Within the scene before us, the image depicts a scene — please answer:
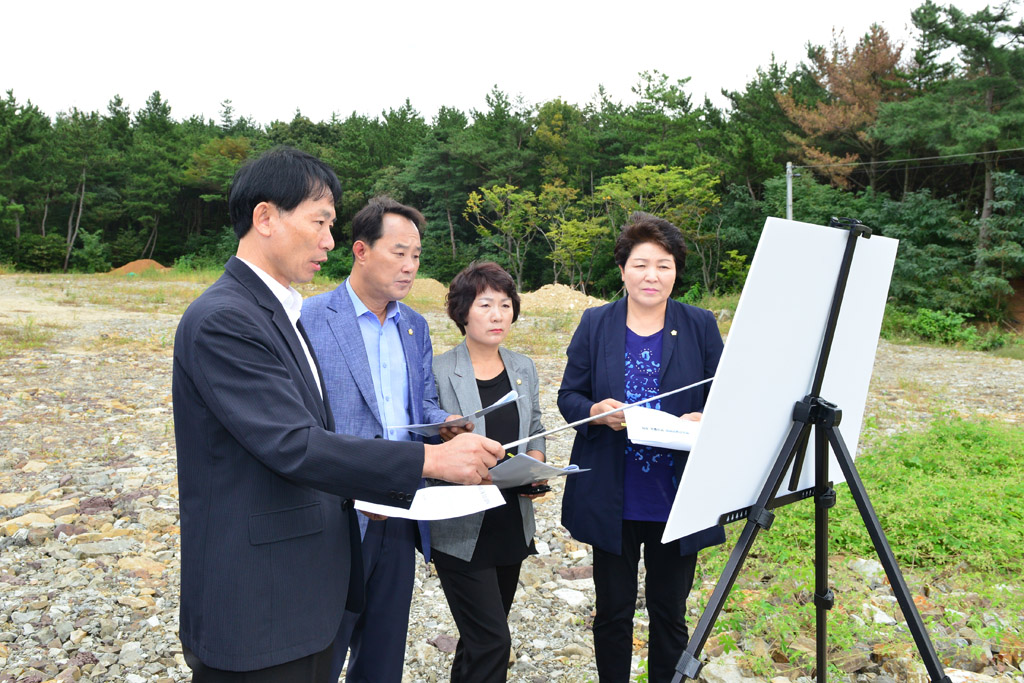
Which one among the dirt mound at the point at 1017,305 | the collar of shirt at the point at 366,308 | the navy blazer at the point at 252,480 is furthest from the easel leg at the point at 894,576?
the dirt mound at the point at 1017,305

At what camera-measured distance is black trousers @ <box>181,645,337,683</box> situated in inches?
59.7

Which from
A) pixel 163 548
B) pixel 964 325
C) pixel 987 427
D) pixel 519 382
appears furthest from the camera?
pixel 964 325

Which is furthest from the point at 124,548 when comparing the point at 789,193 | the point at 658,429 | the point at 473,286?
the point at 789,193

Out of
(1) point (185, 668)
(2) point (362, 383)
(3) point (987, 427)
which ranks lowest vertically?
(1) point (185, 668)

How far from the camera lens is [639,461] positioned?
97.3 inches

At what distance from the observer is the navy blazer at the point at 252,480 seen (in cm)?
142

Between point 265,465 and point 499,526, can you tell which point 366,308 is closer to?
point 499,526

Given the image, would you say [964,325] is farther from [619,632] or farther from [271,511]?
[271,511]

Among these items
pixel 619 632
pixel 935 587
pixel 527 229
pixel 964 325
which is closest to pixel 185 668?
pixel 619 632

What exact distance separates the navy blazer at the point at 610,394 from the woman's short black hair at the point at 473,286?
0.35 meters

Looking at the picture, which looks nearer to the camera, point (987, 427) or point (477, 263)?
point (477, 263)

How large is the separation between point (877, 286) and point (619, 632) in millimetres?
1456

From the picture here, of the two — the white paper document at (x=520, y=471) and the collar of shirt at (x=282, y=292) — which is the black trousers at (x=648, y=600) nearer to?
the white paper document at (x=520, y=471)

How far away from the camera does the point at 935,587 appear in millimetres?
3625
